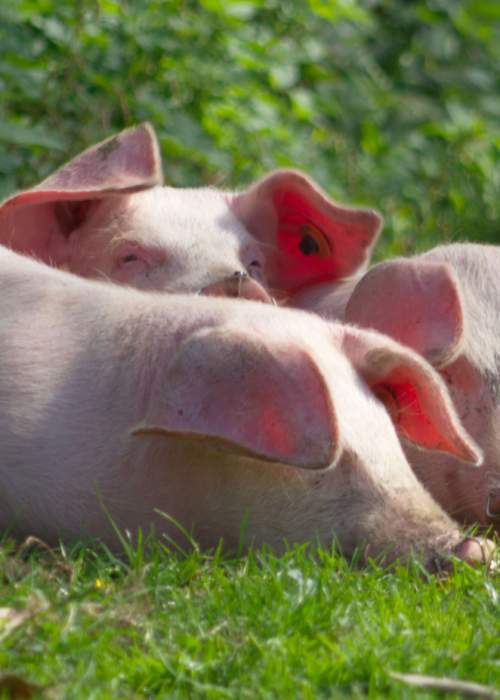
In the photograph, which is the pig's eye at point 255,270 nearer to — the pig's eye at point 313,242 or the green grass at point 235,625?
the pig's eye at point 313,242

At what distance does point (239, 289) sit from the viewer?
3.90 meters

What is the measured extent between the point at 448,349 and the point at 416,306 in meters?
0.16

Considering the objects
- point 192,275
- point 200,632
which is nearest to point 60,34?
point 192,275

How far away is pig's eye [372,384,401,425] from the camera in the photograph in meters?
3.39

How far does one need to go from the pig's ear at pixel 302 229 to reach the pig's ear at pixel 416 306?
759mm

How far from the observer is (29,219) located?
454 cm

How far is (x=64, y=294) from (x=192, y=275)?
99 centimetres

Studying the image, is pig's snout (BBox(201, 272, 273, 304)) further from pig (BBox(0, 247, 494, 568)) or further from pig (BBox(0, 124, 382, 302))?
pig (BBox(0, 247, 494, 568))

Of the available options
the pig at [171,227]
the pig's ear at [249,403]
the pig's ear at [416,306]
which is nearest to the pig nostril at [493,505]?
the pig's ear at [416,306]

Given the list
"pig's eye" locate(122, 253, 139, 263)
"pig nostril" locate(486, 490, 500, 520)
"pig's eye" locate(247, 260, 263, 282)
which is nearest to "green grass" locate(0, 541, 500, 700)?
"pig nostril" locate(486, 490, 500, 520)

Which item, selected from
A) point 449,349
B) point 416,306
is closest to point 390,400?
point 449,349

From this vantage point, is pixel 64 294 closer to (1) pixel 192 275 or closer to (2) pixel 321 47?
(1) pixel 192 275

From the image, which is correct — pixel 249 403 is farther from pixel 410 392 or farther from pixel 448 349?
pixel 448 349

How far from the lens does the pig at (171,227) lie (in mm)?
4402
